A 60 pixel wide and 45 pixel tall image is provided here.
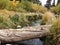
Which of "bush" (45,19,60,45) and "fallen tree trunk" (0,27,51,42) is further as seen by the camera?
"bush" (45,19,60,45)

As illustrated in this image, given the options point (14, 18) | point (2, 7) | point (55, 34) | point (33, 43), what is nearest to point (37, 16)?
point (2, 7)

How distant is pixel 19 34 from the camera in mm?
7668

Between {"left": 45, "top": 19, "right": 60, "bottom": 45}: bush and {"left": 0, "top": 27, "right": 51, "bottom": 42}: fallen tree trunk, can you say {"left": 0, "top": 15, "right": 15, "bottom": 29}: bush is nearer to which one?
{"left": 0, "top": 27, "right": 51, "bottom": 42}: fallen tree trunk

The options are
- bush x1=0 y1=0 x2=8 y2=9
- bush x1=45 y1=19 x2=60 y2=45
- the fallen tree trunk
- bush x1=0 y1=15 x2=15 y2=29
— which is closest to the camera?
the fallen tree trunk

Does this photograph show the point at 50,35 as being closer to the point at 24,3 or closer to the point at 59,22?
the point at 59,22

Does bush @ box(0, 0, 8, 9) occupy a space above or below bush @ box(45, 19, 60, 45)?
above

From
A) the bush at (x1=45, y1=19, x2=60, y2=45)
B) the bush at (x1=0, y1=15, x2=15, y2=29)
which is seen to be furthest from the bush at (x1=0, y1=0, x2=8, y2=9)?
the bush at (x1=45, y1=19, x2=60, y2=45)

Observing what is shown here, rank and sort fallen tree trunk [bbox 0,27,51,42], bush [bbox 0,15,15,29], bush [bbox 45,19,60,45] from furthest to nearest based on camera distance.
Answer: bush [bbox 0,15,15,29] < bush [bbox 45,19,60,45] < fallen tree trunk [bbox 0,27,51,42]

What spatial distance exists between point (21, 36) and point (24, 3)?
11.1 metres

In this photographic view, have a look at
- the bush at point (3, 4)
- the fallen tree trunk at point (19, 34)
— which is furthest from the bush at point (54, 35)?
the bush at point (3, 4)

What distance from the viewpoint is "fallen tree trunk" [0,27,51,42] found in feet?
24.2

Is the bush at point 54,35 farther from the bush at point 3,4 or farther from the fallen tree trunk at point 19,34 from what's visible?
the bush at point 3,4

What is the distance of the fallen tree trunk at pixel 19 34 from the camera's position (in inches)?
290

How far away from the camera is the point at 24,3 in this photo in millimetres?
18547
